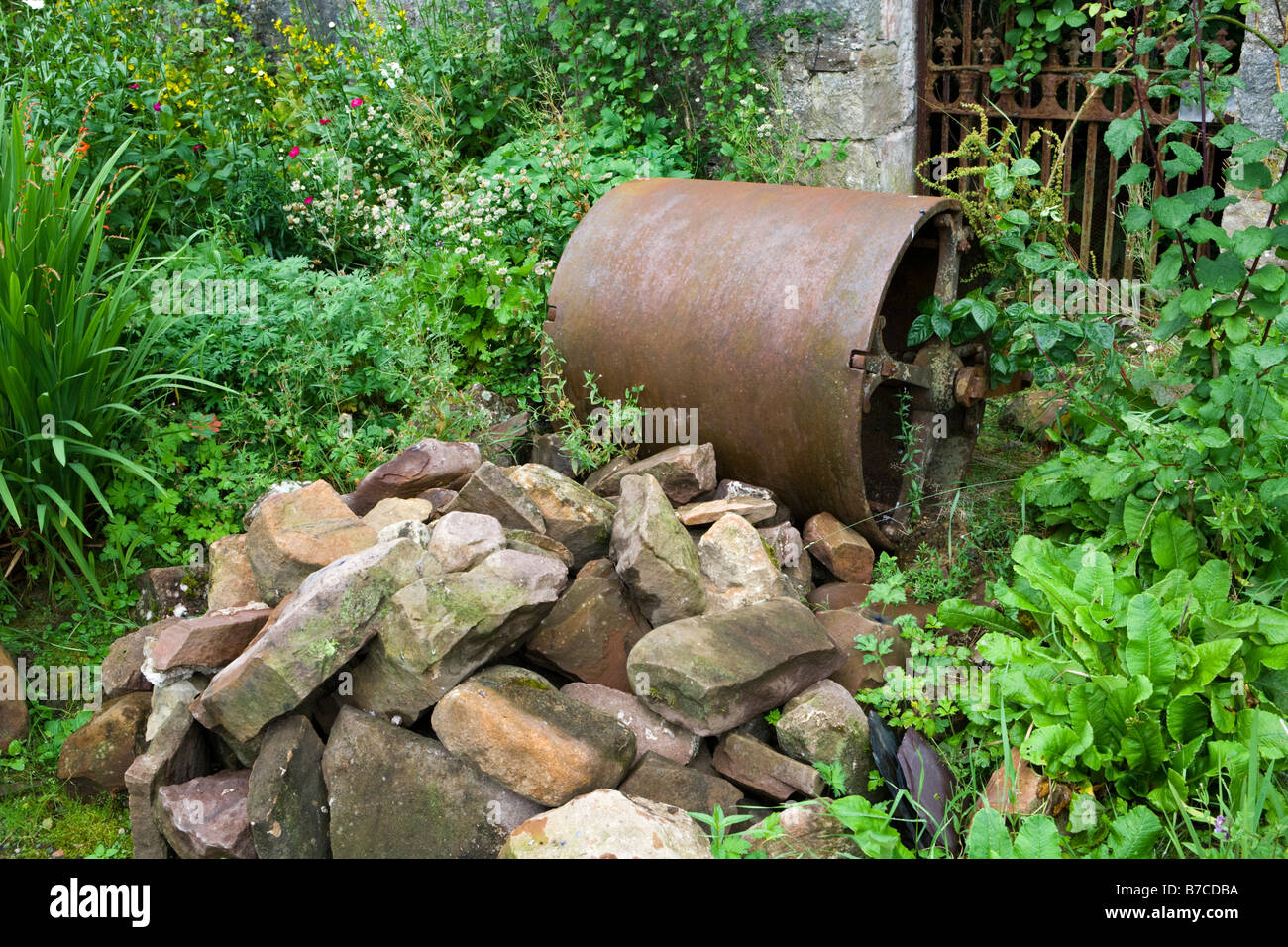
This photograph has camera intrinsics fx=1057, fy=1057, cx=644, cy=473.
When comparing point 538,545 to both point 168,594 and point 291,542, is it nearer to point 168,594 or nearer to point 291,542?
point 291,542

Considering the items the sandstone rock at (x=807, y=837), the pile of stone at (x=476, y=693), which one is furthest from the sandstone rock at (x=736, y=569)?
the sandstone rock at (x=807, y=837)

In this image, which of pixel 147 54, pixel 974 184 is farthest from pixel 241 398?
pixel 974 184

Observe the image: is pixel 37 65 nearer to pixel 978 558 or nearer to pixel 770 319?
pixel 770 319

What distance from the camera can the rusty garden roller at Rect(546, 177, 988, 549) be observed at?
10.0 ft

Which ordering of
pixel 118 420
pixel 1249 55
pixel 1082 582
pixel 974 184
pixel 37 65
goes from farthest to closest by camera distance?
pixel 974 184 → pixel 37 65 → pixel 1249 55 → pixel 118 420 → pixel 1082 582

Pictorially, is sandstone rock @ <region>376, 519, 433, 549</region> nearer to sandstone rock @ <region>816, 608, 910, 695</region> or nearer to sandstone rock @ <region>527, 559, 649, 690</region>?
sandstone rock @ <region>527, 559, 649, 690</region>

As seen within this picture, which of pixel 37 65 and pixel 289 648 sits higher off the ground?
pixel 37 65

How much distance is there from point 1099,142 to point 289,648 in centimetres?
500

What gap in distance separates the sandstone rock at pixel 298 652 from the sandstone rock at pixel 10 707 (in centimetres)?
87

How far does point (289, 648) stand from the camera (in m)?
2.35

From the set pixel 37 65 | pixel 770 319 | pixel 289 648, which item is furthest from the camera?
pixel 37 65

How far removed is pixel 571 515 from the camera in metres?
3.01

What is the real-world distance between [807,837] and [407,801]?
87cm

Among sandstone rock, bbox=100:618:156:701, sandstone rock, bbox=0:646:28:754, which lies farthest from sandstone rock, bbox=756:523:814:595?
sandstone rock, bbox=0:646:28:754
